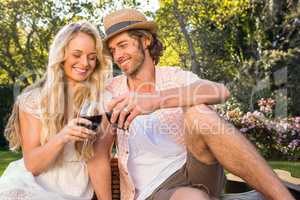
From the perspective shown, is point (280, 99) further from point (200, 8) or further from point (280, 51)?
point (200, 8)

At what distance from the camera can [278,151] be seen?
31.6ft

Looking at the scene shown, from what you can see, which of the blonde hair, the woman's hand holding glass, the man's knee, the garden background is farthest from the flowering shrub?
the woman's hand holding glass

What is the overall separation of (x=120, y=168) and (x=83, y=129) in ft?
2.20

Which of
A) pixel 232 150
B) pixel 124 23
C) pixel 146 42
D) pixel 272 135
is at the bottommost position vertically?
pixel 272 135

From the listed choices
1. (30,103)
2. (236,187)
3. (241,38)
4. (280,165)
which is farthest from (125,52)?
(241,38)

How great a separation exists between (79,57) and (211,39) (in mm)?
14232

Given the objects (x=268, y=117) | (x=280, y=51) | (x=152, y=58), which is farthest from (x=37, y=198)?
(x=280, y=51)

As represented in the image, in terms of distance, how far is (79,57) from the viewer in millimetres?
3125

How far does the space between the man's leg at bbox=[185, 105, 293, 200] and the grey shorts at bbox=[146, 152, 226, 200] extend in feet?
0.55

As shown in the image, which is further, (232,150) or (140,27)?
(140,27)

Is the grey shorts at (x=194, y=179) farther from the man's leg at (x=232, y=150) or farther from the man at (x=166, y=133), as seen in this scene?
the man's leg at (x=232, y=150)

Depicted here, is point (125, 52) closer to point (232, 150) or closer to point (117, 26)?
point (117, 26)

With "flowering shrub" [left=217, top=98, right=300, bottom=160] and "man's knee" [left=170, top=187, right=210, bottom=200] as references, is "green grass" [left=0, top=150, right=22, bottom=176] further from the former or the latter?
"man's knee" [left=170, top=187, right=210, bottom=200]

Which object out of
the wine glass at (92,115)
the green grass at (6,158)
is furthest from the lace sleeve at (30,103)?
the green grass at (6,158)
